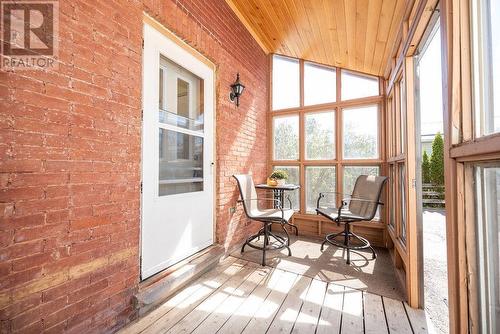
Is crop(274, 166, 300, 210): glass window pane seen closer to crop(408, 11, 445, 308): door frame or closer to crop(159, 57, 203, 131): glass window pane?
crop(159, 57, 203, 131): glass window pane

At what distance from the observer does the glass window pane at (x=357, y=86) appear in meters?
3.33

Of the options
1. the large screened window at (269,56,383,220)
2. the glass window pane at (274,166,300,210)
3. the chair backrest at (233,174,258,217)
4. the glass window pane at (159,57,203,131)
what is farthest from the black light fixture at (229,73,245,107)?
the glass window pane at (274,166,300,210)

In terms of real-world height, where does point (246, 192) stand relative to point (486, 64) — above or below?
below

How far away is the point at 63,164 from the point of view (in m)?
1.26

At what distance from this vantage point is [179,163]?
2203mm

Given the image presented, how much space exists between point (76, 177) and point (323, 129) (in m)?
3.31

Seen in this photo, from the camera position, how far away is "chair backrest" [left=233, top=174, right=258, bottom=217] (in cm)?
268

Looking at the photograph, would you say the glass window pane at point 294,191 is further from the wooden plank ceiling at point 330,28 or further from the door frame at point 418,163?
the door frame at point 418,163

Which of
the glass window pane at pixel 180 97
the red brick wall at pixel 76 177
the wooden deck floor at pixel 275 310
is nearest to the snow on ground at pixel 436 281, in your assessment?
the wooden deck floor at pixel 275 310

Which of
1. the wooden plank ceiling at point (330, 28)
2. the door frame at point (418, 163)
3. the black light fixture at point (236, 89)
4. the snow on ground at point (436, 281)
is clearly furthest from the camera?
the black light fixture at point (236, 89)

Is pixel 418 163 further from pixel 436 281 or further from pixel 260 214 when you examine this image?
pixel 260 214

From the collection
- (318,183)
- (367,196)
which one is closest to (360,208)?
(367,196)

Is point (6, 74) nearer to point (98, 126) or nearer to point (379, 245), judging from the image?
point (98, 126)

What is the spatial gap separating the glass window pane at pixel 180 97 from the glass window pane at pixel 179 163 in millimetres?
137
